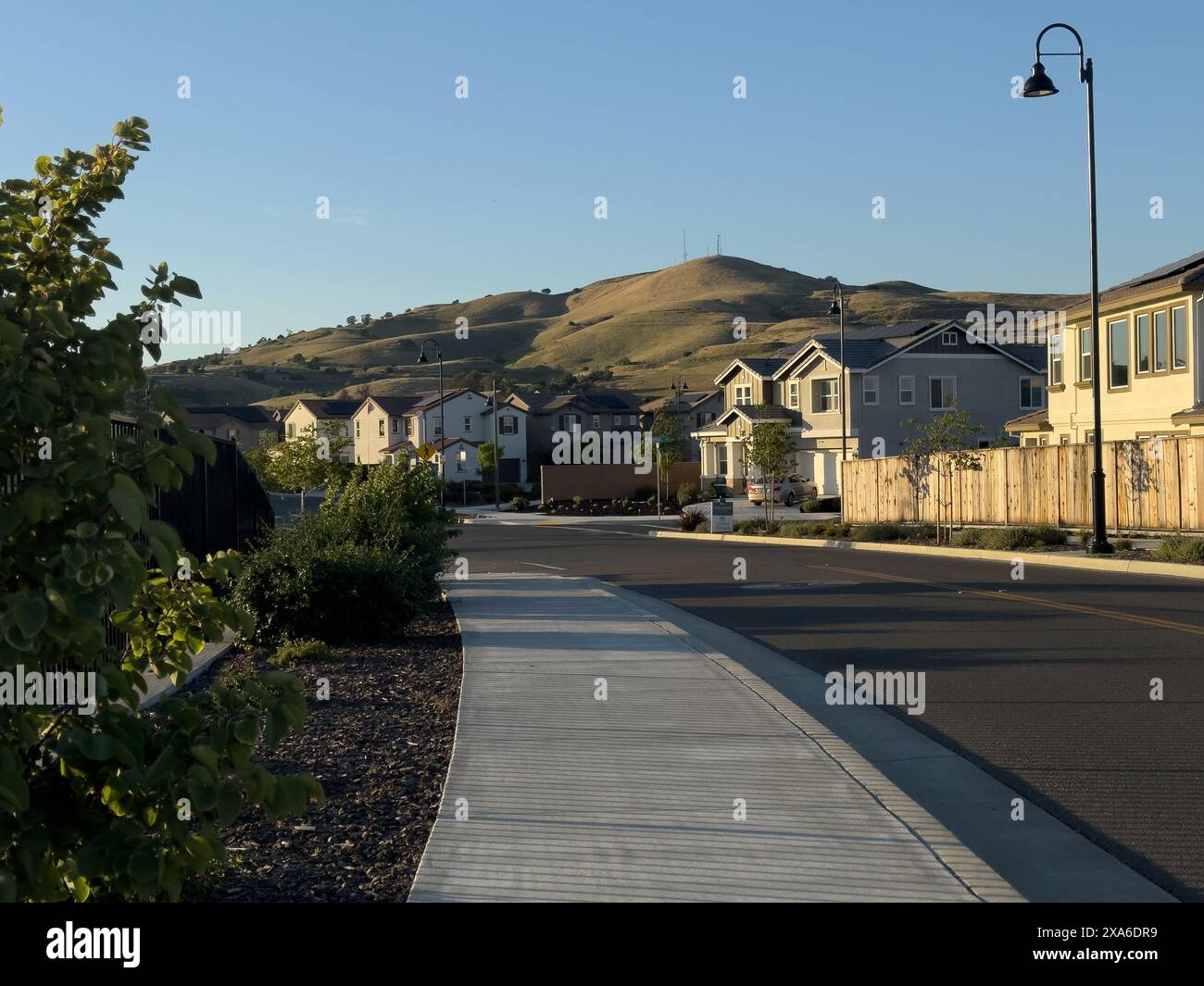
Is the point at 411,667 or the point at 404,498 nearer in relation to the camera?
the point at 411,667

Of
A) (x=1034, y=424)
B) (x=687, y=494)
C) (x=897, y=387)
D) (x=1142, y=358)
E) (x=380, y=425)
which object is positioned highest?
(x=380, y=425)

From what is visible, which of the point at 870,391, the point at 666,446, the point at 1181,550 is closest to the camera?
the point at 1181,550

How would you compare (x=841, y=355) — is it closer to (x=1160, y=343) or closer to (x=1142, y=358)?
(x=1142, y=358)

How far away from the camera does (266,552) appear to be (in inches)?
569

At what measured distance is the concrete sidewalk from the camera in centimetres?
571

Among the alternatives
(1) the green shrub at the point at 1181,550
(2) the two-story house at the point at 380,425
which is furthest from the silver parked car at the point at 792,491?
(2) the two-story house at the point at 380,425

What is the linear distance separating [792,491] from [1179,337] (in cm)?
3108

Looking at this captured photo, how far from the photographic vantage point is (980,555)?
29.1 m

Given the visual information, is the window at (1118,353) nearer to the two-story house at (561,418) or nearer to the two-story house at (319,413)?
the two-story house at (561,418)

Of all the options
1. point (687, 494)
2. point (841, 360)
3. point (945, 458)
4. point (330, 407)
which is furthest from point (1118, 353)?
point (330, 407)

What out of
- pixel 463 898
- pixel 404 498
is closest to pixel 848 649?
pixel 404 498

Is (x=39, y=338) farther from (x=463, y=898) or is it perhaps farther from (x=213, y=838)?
(x=463, y=898)

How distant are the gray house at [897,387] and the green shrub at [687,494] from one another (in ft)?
14.3

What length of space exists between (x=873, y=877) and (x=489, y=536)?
3881cm
